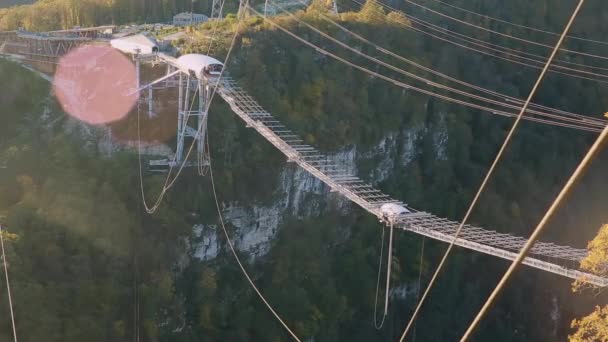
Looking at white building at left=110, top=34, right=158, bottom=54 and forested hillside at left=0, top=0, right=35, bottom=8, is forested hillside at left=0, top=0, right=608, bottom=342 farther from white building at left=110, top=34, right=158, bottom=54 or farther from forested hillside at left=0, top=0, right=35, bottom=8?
forested hillside at left=0, top=0, right=35, bottom=8

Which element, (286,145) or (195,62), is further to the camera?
(195,62)

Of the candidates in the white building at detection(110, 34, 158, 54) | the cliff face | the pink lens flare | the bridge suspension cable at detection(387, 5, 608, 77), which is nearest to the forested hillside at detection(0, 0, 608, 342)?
the cliff face

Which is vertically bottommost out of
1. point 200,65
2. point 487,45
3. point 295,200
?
point 295,200

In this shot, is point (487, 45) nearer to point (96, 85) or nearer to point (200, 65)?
point (200, 65)

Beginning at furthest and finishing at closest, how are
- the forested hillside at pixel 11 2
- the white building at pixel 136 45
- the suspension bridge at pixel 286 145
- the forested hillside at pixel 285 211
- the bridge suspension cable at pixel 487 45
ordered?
the forested hillside at pixel 11 2 < the bridge suspension cable at pixel 487 45 < the white building at pixel 136 45 < the forested hillside at pixel 285 211 < the suspension bridge at pixel 286 145

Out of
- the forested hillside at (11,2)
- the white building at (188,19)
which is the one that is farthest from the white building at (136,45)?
the forested hillside at (11,2)

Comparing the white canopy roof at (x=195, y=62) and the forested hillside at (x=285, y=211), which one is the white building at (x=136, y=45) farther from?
the white canopy roof at (x=195, y=62)

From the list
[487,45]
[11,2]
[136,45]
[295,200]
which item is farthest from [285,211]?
[11,2]
